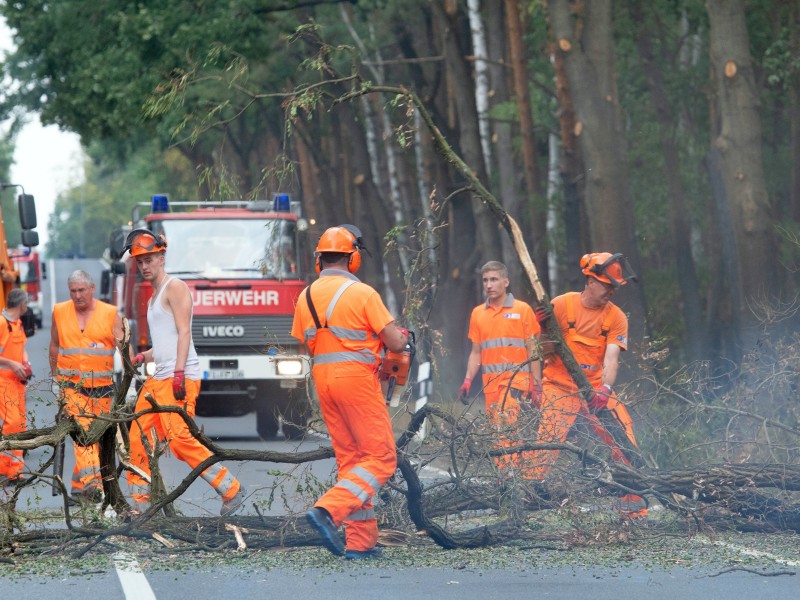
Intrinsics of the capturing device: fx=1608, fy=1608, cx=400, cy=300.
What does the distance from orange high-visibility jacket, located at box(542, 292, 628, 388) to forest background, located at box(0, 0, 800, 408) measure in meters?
1.18

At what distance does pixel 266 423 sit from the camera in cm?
1691

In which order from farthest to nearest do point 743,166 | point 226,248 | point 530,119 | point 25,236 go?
point 530,119 → point 226,248 → point 743,166 → point 25,236

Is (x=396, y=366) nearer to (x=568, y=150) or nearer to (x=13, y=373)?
(x=13, y=373)

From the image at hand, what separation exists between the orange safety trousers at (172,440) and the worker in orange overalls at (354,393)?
1458 millimetres

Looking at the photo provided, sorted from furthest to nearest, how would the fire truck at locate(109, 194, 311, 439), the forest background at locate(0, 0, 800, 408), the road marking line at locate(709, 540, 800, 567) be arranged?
the forest background at locate(0, 0, 800, 408)
the fire truck at locate(109, 194, 311, 439)
the road marking line at locate(709, 540, 800, 567)

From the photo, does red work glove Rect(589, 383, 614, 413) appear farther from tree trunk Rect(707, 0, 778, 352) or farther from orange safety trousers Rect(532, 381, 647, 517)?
tree trunk Rect(707, 0, 778, 352)

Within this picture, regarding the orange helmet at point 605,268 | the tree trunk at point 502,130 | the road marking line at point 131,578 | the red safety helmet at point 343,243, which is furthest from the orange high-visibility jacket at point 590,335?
the tree trunk at point 502,130

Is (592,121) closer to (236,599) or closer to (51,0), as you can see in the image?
(236,599)

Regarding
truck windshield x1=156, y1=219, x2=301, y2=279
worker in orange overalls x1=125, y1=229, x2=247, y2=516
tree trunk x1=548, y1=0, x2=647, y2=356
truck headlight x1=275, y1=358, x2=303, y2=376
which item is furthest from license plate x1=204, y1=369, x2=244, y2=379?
worker in orange overalls x1=125, y1=229, x2=247, y2=516

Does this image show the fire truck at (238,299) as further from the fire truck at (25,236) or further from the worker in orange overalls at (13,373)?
the worker in orange overalls at (13,373)

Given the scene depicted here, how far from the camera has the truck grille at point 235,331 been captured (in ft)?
53.0

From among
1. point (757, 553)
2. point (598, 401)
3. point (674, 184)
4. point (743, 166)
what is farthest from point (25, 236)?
point (674, 184)

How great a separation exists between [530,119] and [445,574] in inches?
659

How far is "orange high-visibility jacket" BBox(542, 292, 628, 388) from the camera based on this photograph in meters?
10.5
